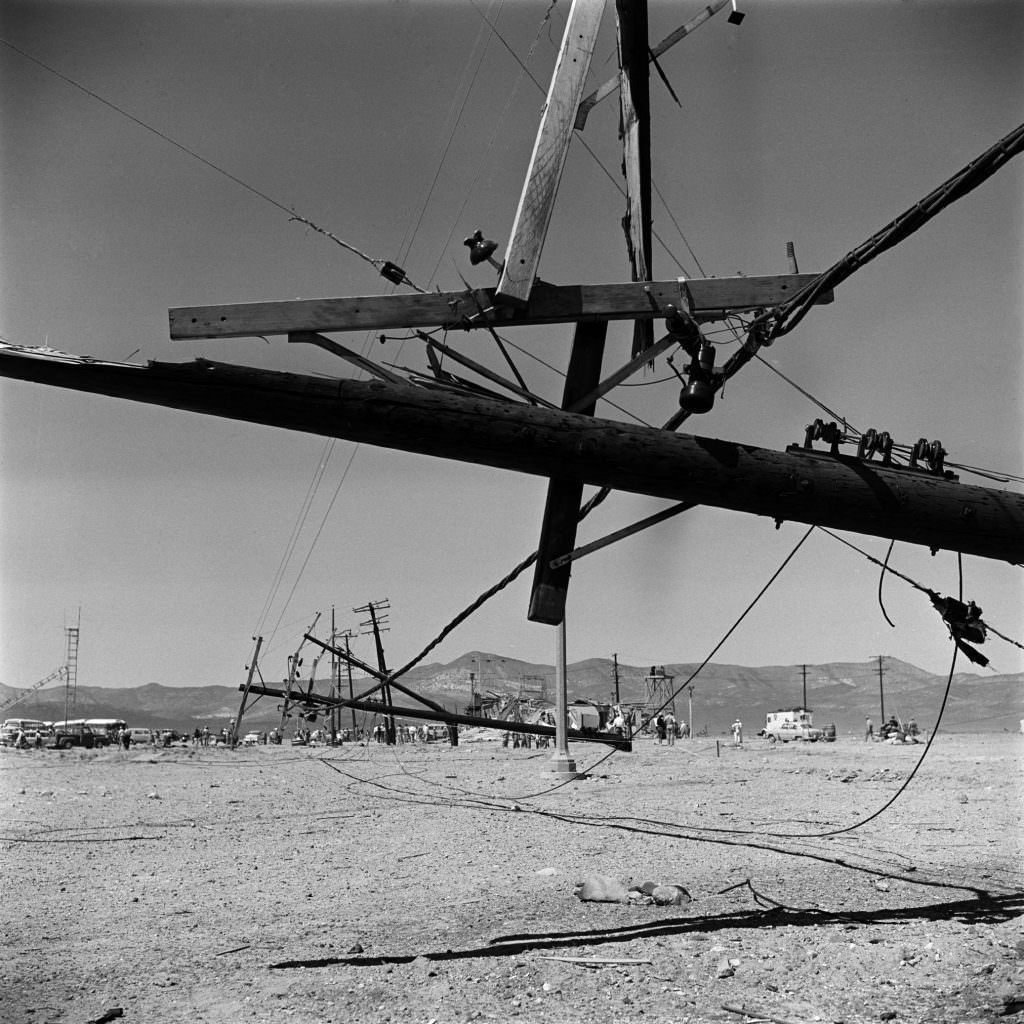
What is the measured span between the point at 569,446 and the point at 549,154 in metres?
2.20

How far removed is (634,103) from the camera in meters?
8.13

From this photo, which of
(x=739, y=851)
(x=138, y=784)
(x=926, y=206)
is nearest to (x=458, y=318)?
(x=926, y=206)

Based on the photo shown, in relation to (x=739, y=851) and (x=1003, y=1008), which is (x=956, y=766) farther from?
(x=1003, y=1008)

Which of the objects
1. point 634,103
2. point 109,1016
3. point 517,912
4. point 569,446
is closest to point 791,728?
point 517,912

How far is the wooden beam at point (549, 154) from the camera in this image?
6.24 metres

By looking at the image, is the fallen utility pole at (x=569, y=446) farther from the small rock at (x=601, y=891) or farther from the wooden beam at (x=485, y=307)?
the small rock at (x=601, y=891)

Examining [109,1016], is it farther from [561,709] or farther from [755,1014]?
[561,709]

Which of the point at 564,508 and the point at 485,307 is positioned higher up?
the point at 485,307

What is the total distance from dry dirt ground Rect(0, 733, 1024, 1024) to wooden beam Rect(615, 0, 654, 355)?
16.0ft

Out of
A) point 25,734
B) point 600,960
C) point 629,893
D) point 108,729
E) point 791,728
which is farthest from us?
point 108,729

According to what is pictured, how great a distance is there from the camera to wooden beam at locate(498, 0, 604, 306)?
624cm

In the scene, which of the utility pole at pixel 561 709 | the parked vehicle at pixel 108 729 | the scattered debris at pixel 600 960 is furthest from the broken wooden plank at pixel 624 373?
the parked vehicle at pixel 108 729

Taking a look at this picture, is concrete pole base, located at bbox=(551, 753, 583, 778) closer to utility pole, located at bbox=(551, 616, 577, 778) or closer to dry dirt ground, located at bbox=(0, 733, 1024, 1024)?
utility pole, located at bbox=(551, 616, 577, 778)

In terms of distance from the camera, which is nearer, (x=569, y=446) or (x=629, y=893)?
(x=569, y=446)
